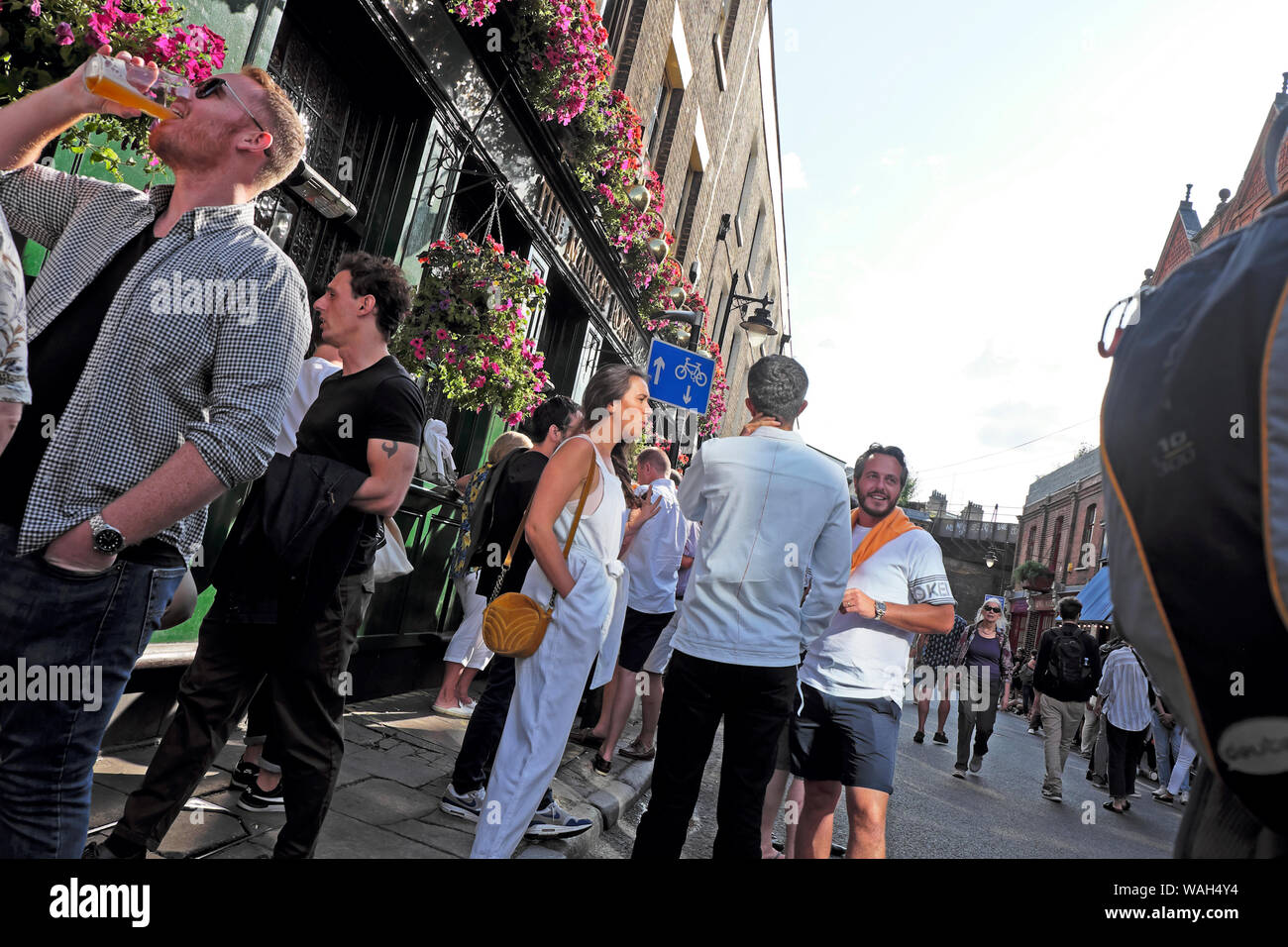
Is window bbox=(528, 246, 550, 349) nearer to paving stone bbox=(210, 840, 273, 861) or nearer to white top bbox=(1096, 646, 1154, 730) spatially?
paving stone bbox=(210, 840, 273, 861)

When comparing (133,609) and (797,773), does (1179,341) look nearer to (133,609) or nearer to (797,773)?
(133,609)

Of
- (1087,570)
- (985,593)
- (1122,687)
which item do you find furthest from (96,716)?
(985,593)

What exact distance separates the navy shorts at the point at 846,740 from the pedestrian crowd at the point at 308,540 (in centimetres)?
1

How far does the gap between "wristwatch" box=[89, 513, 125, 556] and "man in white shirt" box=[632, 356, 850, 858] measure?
2.03 meters

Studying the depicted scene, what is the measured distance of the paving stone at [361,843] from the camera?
3.21 metres

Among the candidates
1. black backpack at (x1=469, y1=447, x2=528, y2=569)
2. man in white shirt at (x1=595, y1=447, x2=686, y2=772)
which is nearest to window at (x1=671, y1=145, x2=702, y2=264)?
man in white shirt at (x1=595, y1=447, x2=686, y2=772)

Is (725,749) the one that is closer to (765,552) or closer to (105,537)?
(765,552)

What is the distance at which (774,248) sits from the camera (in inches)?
1184

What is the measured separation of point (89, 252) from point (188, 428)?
513 millimetres

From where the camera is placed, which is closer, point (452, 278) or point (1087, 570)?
point (452, 278)

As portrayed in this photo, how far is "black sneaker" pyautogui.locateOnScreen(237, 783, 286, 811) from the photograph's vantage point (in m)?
3.47

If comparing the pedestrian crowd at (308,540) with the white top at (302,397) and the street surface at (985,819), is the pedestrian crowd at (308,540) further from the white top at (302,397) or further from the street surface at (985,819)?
the street surface at (985,819)

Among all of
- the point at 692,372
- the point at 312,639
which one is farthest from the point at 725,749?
the point at 692,372

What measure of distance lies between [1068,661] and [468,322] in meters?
7.16
